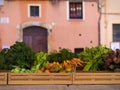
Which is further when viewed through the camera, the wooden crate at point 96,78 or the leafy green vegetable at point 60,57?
the leafy green vegetable at point 60,57

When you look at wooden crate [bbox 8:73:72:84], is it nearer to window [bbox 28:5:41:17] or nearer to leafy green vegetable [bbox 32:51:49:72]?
leafy green vegetable [bbox 32:51:49:72]

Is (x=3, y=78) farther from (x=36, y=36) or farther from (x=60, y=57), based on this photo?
(x=36, y=36)

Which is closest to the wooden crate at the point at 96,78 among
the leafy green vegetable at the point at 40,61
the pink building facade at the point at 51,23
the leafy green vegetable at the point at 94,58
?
the leafy green vegetable at the point at 94,58

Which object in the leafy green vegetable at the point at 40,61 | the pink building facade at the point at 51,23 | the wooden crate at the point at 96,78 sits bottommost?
the wooden crate at the point at 96,78

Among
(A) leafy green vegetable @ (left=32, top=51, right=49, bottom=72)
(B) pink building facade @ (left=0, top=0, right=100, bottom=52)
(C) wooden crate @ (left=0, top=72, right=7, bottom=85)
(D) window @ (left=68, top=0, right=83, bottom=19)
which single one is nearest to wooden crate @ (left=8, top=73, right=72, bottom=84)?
(C) wooden crate @ (left=0, top=72, right=7, bottom=85)

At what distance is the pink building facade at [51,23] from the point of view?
26328 mm

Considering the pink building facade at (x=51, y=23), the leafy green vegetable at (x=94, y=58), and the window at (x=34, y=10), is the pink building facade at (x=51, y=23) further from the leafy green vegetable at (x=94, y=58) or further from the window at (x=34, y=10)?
the leafy green vegetable at (x=94, y=58)

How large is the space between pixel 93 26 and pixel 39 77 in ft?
71.6

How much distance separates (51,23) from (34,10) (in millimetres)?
1366

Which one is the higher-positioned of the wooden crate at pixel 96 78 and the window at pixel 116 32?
the window at pixel 116 32

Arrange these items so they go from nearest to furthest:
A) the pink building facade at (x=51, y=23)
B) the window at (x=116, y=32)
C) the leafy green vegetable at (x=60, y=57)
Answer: the leafy green vegetable at (x=60, y=57), the pink building facade at (x=51, y=23), the window at (x=116, y=32)

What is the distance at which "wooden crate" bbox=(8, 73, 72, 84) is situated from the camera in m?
5.34

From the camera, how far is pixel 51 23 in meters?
26.6

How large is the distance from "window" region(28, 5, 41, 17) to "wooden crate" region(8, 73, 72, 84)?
2125 centimetres
